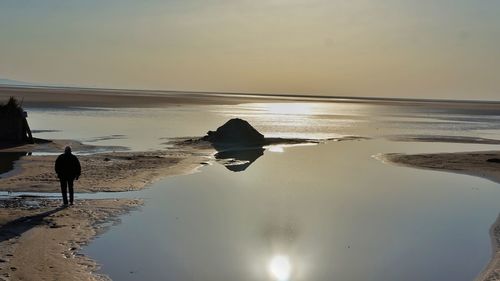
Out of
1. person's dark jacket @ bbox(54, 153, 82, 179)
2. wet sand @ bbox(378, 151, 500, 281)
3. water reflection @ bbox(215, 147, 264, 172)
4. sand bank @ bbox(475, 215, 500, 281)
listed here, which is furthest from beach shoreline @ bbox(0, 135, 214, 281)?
wet sand @ bbox(378, 151, 500, 281)

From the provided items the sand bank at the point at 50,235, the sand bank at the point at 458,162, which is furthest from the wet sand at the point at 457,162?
the sand bank at the point at 50,235

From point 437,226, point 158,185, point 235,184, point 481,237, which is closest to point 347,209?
point 437,226

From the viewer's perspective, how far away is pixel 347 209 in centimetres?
1753

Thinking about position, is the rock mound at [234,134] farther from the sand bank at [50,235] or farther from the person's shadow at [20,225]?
the person's shadow at [20,225]

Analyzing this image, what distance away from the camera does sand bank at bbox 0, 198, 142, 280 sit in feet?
35.2

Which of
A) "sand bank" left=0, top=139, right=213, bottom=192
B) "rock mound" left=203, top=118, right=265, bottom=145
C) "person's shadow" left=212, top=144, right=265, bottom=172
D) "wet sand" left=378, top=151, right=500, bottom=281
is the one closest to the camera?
"sand bank" left=0, top=139, right=213, bottom=192

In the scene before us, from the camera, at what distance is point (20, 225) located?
45.3 feet

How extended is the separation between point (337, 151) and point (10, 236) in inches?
978

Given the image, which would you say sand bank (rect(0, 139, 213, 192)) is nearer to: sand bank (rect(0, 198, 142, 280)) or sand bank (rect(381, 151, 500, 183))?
sand bank (rect(0, 198, 142, 280))

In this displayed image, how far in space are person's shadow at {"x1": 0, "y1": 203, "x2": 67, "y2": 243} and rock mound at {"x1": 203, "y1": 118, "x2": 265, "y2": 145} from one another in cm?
2203

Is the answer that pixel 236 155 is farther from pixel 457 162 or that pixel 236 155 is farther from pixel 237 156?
pixel 457 162

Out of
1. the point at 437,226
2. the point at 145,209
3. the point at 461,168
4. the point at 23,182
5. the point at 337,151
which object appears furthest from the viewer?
the point at 337,151

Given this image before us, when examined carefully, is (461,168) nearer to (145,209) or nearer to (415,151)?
(415,151)

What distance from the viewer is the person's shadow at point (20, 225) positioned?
12967 millimetres
